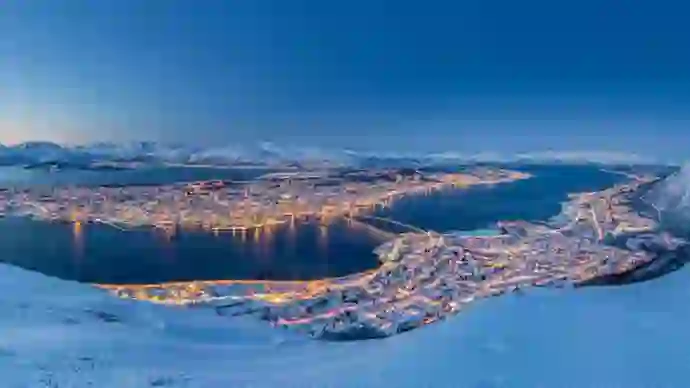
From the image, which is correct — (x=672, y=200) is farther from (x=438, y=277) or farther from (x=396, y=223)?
(x=396, y=223)

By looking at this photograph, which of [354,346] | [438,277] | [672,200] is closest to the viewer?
[354,346]

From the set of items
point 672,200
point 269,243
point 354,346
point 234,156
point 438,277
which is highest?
Answer: point 234,156

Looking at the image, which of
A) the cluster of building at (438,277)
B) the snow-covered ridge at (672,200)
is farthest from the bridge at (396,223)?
the snow-covered ridge at (672,200)

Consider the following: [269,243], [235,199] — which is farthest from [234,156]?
[269,243]

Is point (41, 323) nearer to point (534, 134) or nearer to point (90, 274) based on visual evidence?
point (90, 274)

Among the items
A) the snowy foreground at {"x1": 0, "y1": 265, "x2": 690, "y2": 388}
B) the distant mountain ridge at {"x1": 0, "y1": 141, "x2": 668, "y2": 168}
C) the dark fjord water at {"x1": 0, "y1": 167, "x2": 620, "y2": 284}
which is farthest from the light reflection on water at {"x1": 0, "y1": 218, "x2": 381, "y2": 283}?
the distant mountain ridge at {"x1": 0, "y1": 141, "x2": 668, "y2": 168}

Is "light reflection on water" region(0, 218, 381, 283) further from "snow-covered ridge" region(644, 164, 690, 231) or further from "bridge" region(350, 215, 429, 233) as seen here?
"snow-covered ridge" region(644, 164, 690, 231)

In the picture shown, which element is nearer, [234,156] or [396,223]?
[396,223]
